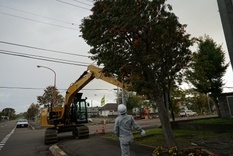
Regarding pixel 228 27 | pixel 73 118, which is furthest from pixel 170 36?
pixel 73 118

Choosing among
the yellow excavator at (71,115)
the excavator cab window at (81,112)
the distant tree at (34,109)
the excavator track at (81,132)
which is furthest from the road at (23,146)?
the distant tree at (34,109)

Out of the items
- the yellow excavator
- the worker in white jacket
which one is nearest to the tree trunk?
the worker in white jacket

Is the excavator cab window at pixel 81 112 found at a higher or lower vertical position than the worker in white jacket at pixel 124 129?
higher

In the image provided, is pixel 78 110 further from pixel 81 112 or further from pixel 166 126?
pixel 166 126

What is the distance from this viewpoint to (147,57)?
236 inches

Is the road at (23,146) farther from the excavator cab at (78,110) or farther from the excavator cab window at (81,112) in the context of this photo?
the excavator cab window at (81,112)

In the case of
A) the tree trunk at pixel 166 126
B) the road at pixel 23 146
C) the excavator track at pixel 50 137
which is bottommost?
the road at pixel 23 146

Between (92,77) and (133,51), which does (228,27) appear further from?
(92,77)

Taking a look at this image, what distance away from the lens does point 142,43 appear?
682 cm

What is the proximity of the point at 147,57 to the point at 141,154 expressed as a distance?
11.8ft

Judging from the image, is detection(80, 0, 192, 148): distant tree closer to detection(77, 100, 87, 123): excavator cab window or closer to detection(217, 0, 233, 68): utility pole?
detection(217, 0, 233, 68): utility pole

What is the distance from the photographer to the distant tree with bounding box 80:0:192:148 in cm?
623

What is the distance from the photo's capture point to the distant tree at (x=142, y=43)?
245 inches

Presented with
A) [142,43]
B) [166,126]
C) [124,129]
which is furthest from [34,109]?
[124,129]
